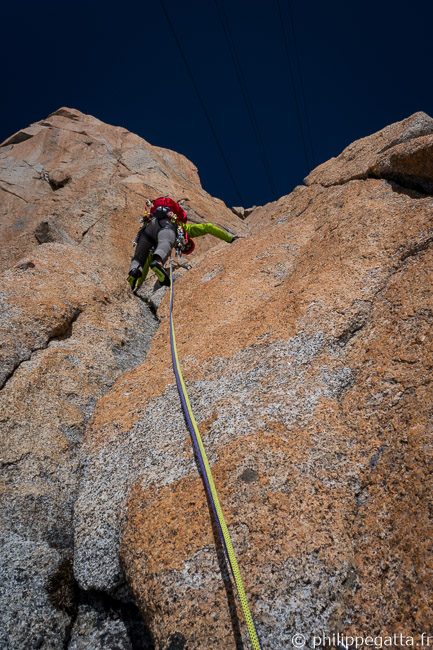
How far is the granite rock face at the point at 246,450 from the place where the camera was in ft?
6.81

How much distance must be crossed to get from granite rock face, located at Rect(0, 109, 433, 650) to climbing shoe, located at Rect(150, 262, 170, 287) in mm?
1648

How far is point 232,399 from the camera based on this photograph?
3314 millimetres

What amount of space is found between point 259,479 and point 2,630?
77.2 inches

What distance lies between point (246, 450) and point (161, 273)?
179 inches

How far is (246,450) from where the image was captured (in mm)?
2770

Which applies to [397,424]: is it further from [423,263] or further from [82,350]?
[82,350]

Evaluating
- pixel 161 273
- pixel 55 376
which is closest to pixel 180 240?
pixel 161 273

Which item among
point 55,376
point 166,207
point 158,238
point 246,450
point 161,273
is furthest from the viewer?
point 166,207

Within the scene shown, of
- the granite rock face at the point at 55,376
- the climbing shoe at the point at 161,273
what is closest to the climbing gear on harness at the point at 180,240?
the climbing shoe at the point at 161,273

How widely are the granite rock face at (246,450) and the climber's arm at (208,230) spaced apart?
12.7ft

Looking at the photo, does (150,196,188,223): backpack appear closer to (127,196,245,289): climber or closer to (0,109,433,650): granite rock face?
(127,196,245,289): climber

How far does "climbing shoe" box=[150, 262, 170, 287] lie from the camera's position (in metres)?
6.71

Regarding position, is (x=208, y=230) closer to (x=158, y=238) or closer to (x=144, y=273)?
(x=158, y=238)

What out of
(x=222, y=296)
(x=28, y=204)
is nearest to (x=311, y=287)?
(x=222, y=296)
